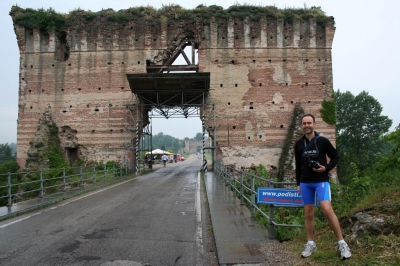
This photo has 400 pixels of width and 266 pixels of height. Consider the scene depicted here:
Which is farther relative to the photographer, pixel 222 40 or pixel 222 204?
pixel 222 40

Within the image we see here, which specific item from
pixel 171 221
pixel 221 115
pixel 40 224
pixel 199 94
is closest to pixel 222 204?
pixel 171 221

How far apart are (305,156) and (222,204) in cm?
501

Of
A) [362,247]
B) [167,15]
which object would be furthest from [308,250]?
[167,15]

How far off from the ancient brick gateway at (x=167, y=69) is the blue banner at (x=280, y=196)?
695 inches

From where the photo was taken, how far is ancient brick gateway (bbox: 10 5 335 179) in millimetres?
23516

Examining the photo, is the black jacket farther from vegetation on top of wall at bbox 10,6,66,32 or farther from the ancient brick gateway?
vegetation on top of wall at bbox 10,6,66,32

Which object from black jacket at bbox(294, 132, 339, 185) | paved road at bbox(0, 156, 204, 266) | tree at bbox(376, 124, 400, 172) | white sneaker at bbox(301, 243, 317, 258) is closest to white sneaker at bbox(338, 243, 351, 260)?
white sneaker at bbox(301, 243, 317, 258)

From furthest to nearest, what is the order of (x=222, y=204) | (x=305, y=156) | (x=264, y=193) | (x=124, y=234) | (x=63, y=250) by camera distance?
(x=222, y=204), (x=124, y=234), (x=264, y=193), (x=63, y=250), (x=305, y=156)

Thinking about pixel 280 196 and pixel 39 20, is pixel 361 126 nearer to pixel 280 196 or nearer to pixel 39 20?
pixel 39 20

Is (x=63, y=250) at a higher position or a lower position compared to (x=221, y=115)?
lower

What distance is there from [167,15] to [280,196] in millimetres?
22136

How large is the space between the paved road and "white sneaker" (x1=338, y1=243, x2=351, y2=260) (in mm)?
2069

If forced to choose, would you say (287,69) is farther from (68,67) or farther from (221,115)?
(68,67)

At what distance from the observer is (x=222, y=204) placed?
895cm
